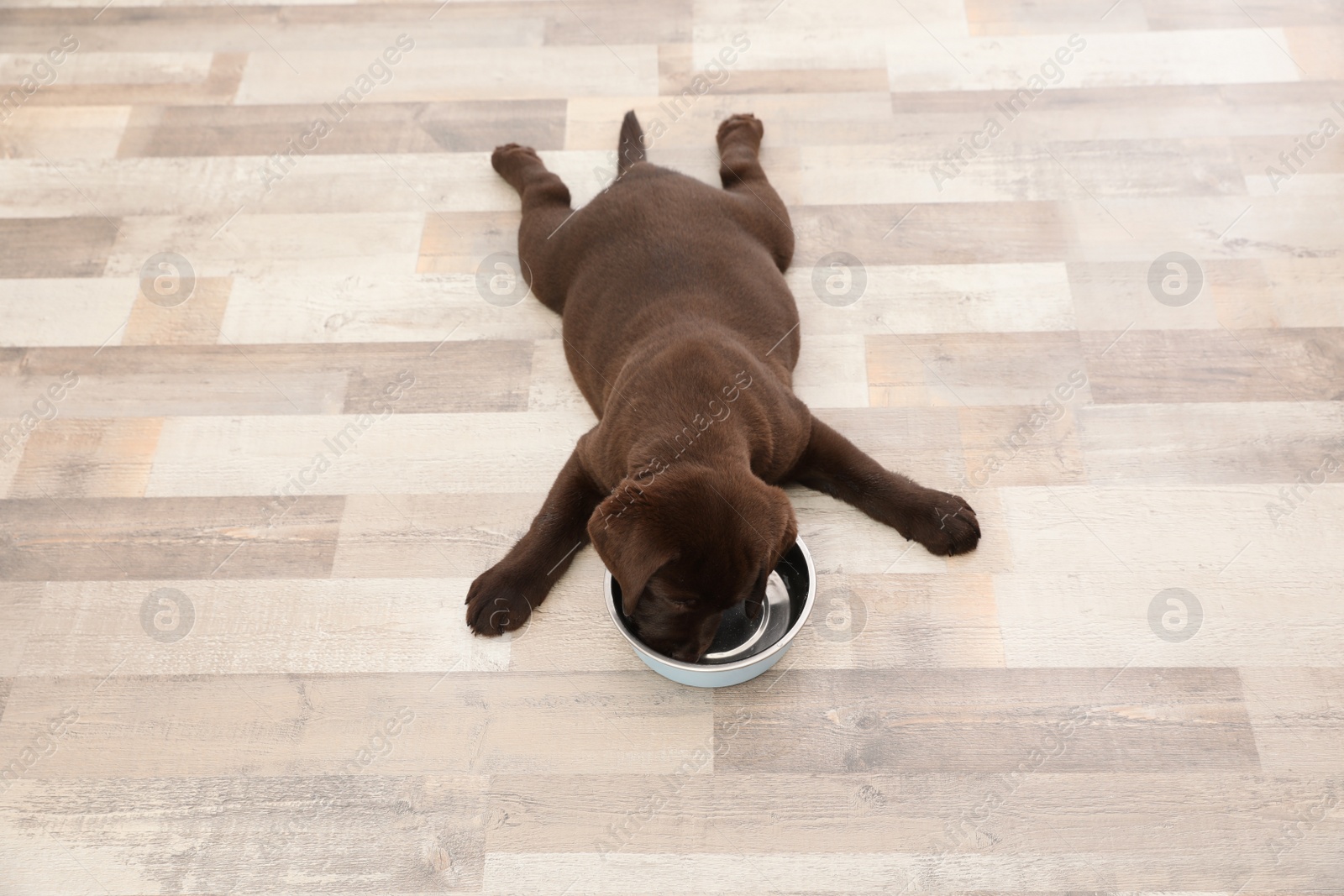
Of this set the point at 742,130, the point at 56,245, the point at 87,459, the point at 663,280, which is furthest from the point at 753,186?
the point at 56,245

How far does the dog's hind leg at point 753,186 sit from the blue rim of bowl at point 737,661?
1218 mm

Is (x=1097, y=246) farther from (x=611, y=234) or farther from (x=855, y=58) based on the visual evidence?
(x=611, y=234)

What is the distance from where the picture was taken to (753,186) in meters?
3.38

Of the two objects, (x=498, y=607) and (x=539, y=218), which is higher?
(x=539, y=218)

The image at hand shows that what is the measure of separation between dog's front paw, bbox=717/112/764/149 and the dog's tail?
0.33 m

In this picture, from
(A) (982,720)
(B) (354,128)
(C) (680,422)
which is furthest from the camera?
(B) (354,128)

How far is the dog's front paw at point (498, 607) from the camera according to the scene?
266cm

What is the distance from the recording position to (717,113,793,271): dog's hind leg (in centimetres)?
316

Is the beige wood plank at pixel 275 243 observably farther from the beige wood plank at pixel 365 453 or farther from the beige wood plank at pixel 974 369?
the beige wood plank at pixel 974 369

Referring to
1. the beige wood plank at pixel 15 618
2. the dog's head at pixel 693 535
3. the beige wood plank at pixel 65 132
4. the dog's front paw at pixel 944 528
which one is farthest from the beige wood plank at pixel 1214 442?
the beige wood plank at pixel 65 132

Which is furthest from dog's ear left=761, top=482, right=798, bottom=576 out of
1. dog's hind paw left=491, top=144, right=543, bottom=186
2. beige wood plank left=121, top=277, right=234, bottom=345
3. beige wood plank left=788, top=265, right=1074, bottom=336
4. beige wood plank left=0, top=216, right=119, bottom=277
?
beige wood plank left=0, top=216, right=119, bottom=277

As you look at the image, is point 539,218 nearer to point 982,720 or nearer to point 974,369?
point 974,369

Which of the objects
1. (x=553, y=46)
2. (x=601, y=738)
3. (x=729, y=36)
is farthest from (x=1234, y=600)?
(x=553, y=46)

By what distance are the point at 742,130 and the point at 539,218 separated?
94 centimetres
